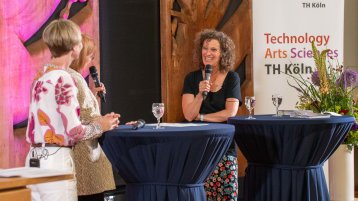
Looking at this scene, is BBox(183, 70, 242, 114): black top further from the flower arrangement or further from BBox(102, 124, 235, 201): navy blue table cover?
the flower arrangement

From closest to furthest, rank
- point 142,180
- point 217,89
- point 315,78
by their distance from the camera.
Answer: point 142,180 < point 217,89 < point 315,78

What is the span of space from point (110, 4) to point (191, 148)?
8.01ft

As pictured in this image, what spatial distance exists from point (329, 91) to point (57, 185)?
3.35 metres

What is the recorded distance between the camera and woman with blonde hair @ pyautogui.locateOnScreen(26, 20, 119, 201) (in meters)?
3.02

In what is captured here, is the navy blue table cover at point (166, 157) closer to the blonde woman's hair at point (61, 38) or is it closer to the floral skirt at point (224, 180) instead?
the blonde woman's hair at point (61, 38)

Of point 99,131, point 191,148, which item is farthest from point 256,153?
point 99,131

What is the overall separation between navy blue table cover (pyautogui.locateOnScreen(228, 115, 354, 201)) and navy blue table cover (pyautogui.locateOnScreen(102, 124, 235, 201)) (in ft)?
2.05

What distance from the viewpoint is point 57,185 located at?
3027 mm

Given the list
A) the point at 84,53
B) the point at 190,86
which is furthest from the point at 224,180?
the point at 84,53

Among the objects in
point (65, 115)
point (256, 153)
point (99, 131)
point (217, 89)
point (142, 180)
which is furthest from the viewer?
point (217, 89)

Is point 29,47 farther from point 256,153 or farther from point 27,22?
point 256,153

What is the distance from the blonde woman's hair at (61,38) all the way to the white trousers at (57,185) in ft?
1.61

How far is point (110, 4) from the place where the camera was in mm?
5512

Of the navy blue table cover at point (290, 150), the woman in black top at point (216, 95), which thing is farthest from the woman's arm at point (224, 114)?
the navy blue table cover at point (290, 150)
